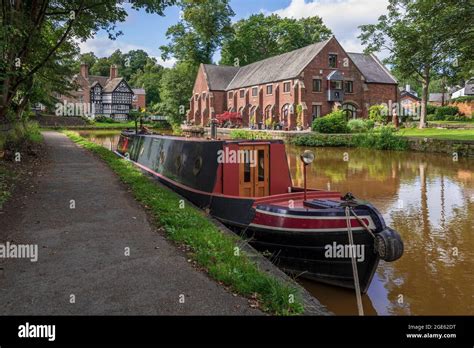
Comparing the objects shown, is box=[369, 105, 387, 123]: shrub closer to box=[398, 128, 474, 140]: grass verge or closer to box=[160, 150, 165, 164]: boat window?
box=[398, 128, 474, 140]: grass verge

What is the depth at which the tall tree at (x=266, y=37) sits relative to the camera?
67.7 meters

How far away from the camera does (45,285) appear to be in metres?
5.10

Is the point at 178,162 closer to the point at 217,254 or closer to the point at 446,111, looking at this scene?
the point at 217,254

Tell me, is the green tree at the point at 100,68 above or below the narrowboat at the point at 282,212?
above

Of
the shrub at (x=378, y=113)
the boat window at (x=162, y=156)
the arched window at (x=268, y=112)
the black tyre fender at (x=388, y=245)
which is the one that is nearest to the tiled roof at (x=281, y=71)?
the arched window at (x=268, y=112)

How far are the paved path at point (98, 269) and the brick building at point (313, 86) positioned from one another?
117 feet

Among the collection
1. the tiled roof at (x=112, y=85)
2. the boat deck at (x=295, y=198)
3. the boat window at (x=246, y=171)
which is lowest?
the boat deck at (x=295, y=198)

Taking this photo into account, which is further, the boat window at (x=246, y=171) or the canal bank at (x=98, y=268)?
the boat window at (x=246, y=171)

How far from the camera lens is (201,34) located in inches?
2562

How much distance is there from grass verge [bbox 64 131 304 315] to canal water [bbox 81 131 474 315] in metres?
1.81

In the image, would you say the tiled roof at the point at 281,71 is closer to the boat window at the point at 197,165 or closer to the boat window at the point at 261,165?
the boat window at the point at 197,165

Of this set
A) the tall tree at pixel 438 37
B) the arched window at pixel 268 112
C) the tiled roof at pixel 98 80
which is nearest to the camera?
the tall tree at pixel 438 37

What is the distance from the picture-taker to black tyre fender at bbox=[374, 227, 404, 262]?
6.51 meters

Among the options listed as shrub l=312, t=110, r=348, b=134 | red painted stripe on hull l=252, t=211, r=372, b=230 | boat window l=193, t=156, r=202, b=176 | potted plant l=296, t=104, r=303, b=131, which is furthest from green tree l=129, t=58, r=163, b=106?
red painted stripe on hull l=252, t=211, r=372, b=230
